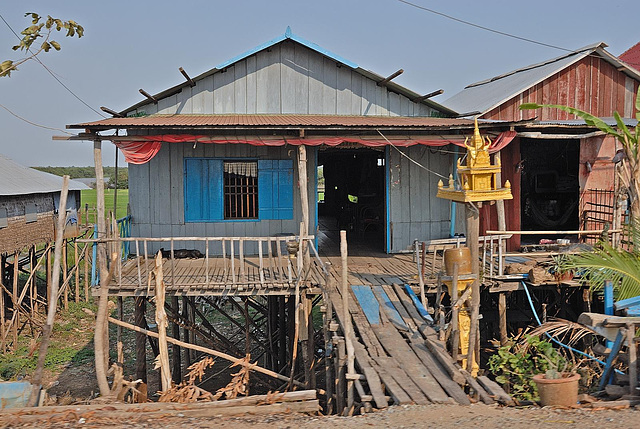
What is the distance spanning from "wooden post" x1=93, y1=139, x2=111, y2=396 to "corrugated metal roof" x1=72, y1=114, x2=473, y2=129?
889 millimetres

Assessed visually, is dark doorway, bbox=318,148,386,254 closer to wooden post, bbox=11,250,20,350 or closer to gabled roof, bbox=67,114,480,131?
gabled roof, bbox=67,114,480,131

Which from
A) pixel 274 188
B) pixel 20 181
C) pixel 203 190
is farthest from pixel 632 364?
pixel 20 181

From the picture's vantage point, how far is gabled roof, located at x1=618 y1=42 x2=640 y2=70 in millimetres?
20931

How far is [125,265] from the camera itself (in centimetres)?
1262

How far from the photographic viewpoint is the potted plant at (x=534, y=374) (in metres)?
6.78

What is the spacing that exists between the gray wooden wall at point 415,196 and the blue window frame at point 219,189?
2.61m

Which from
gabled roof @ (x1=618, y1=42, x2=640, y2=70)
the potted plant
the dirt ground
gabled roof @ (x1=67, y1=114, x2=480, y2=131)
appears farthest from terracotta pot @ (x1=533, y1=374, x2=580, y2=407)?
gabled roof @ (x1=618, y1=42, x2=640, y2=70)

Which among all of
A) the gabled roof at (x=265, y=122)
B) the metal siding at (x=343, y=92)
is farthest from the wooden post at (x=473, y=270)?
the metal siding at (x=343, y=92)

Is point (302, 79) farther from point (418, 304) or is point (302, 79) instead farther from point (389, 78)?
point (418, 304)

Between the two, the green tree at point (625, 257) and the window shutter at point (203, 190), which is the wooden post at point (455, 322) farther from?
the window shutter at point (203, 190)

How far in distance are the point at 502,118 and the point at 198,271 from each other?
364 inches

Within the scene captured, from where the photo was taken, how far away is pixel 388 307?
34.6 ft

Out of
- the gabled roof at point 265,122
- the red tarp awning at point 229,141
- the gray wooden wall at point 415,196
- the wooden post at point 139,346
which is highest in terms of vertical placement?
the gabled roof at point 265,122

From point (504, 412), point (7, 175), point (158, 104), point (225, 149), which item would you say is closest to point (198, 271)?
point (225, 149)
